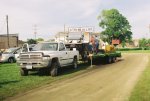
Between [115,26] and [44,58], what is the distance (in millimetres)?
82222

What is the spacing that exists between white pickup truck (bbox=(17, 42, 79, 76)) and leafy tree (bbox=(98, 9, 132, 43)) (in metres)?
78.1

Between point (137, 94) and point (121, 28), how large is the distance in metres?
88.8

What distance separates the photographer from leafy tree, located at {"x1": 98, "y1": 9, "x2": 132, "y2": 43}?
96.4m

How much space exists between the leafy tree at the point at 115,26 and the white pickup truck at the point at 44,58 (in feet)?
256

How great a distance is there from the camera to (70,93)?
11414 mm

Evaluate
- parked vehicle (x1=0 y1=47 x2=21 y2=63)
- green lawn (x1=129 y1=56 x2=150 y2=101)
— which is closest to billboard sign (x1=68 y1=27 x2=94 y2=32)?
parked vehicle (x1=0 y1=47 x2=21 y2=63)

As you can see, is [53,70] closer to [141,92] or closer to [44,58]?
[44,58]

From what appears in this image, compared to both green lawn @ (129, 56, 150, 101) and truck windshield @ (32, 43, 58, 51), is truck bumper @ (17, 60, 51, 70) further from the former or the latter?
green lawn @ (129, 56, 150, 101)

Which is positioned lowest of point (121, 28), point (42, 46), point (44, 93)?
point (44, 93)

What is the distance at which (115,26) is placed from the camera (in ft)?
318

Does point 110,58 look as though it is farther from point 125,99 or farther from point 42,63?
point 125,99

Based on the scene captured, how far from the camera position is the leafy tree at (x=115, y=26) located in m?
96.4

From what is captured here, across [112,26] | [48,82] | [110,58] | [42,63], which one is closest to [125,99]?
[48,82]

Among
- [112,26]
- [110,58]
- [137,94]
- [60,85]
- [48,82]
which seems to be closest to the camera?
[137,94]
